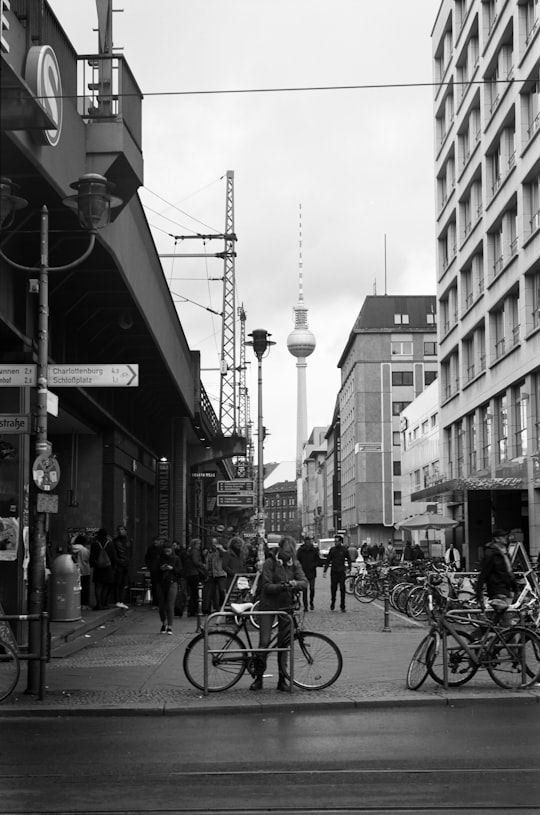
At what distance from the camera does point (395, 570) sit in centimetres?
3120

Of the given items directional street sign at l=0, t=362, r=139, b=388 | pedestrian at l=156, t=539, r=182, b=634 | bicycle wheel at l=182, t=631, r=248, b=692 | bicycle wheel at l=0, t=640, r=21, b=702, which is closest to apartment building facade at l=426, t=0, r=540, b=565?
pedestrian at l=156, t=539, r=182, b=634

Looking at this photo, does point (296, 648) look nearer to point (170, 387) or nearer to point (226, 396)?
point (170, 387)

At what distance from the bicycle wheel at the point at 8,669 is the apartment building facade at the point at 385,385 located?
3802 inches

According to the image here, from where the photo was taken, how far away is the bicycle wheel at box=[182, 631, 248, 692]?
1270 cm

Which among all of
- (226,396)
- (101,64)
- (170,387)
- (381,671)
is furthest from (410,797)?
(226,396)

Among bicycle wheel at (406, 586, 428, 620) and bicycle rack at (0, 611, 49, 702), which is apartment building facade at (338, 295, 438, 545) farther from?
bicycle rack at (0, 611, 49, 702)

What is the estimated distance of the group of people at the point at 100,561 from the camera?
77.4 feet

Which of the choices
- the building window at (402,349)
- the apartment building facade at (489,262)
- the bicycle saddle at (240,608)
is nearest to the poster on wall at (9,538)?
the bicycle saddle at (240,608)

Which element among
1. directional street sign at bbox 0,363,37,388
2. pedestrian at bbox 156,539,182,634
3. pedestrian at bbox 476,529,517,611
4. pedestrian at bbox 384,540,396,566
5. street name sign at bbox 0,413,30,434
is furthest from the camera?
pedestrian at bbox 384,540,396,566

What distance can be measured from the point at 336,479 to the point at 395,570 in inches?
4380

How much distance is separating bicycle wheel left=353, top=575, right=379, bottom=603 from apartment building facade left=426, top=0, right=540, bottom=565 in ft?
25.5

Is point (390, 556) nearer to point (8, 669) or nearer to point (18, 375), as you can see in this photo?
point (18, 375)

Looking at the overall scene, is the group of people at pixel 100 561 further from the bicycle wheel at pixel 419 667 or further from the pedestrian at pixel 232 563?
the bicycle wheel at pixel 419 667

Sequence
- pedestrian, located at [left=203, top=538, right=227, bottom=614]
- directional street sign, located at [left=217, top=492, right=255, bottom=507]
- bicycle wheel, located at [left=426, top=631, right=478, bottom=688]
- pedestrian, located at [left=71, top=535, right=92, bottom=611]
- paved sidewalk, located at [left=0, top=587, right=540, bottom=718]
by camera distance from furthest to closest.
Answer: directional street sign, located at [left=217, top=492, right=255, bottom=507] → pedestrian, located at [left=203, top=538, right=227, bottom=614] → pedestrian, located at [left=71, top=535, right=92, bottom=611] → bicycle wheel, located at [left=426, top=631, right=478, bottom=688] → paved sidewalk, located at [left=0, top=587, right=540, bottom=718]
